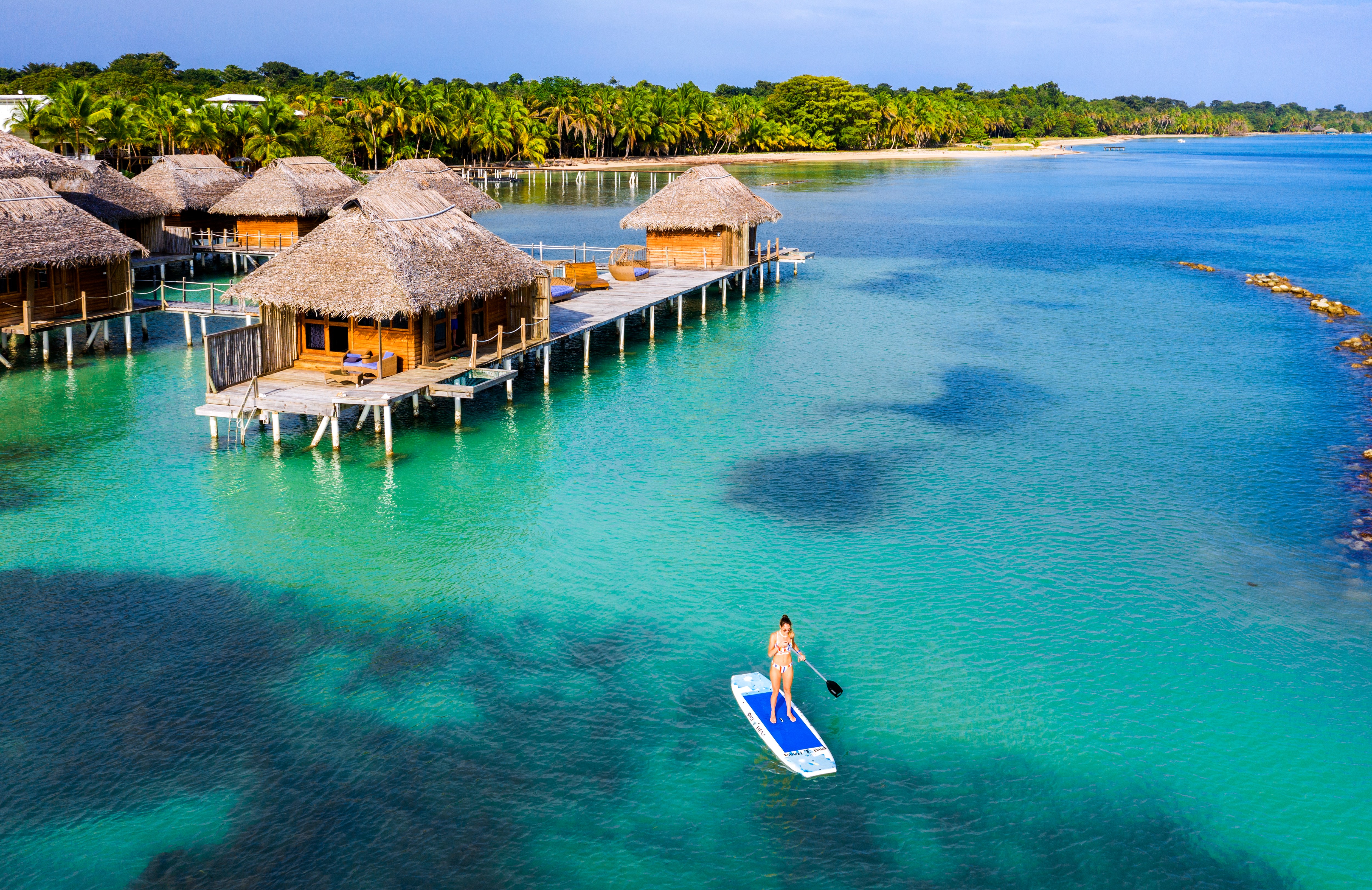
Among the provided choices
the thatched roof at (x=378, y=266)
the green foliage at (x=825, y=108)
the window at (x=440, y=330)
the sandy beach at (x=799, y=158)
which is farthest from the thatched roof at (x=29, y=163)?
the green foliage at (x=825, y=108)

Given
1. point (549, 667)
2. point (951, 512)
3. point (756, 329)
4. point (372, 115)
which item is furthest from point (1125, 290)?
point (372, 115)

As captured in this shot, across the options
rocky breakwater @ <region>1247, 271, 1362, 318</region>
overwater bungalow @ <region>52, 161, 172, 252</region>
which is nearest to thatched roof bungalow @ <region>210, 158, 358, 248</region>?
overwater bungalow @ <region>52, 161, 172, 252</region>

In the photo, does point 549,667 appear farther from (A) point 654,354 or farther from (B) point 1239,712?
(A) point 654,354

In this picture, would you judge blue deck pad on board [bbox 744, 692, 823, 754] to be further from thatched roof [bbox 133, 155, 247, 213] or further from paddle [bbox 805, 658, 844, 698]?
thatched roof [bbox 133, 155, 247, 213]

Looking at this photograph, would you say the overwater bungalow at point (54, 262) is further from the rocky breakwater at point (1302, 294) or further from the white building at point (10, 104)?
the white building at point (10, 104)

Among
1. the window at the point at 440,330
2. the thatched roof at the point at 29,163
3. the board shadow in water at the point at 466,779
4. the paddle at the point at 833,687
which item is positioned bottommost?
the board shadow in water at the point at 466,779

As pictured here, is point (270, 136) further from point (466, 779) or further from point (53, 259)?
point (466, 779)

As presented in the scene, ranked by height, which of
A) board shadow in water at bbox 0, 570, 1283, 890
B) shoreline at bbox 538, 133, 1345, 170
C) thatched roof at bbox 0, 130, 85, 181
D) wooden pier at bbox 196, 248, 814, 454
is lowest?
board shadow in water at bbox 0, 570, 1283, 890
